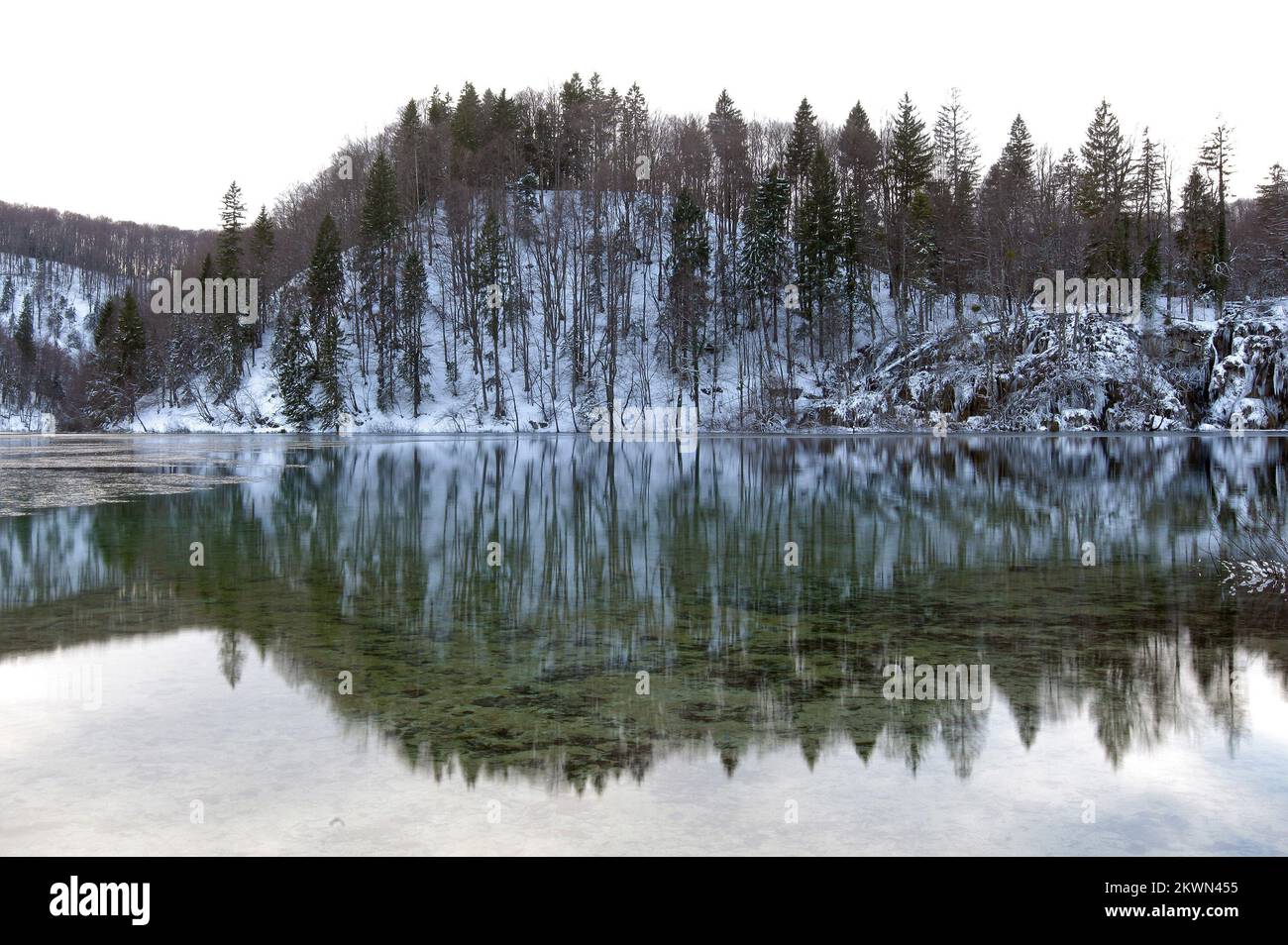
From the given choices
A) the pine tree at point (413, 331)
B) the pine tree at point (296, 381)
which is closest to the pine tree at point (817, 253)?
the pine tree at point (413, 331)

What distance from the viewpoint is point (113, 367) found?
265 ft

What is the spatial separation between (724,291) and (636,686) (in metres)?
69.0

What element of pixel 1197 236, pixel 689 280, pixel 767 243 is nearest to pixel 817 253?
pixel 767 243

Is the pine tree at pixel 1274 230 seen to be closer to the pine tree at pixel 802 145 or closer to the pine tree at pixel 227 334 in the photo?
the pine tree at pixel 802 145

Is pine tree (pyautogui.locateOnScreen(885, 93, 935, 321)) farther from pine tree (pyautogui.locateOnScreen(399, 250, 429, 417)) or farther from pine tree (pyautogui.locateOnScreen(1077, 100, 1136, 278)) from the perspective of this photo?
pine tree (pyautogui.locateOnScreen(399, 250, 429, 417))

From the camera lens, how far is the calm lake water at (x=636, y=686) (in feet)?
14.5

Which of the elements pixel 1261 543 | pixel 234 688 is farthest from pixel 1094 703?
pixel 1261 543

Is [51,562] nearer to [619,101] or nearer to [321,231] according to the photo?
[321,231]

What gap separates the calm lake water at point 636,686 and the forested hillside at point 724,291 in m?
45.6

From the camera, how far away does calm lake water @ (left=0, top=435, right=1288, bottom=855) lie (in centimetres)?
442

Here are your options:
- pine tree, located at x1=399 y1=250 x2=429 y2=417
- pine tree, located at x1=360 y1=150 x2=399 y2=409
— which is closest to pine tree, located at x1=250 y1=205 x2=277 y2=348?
pine tree, located at x1=360 y1=150 x2=399 y2=409

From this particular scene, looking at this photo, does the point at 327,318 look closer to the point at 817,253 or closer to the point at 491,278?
the point at 491,278

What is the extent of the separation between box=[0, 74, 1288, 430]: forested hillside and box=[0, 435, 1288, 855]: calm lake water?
45.6 meters

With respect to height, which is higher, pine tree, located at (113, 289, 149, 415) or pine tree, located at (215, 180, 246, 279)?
pine tree, located at (215, 180, 246, 279)
